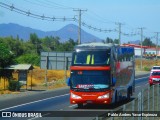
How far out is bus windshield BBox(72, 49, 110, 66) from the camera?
2572 cm

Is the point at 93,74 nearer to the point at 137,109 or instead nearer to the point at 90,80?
the point at 90,80

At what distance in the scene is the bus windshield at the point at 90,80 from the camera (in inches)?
997

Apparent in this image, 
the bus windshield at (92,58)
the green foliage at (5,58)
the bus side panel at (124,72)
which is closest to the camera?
the bus windshield at (92,58)

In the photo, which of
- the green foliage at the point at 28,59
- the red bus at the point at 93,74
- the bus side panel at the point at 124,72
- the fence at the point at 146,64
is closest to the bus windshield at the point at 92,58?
the red bus at the point at 93,74

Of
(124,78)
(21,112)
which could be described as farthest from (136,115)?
(124,78)

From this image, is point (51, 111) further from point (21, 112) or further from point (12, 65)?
point (12, 65)

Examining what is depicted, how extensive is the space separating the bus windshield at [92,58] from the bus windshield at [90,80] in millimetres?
496

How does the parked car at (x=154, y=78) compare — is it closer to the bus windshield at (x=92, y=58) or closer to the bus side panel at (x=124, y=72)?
the bus side panel at (x=124, y=72)

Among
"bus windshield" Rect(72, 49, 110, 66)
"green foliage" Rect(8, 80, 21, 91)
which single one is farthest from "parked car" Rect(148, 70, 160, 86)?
"bus windshield" Rect(72, 49, 110, 66)

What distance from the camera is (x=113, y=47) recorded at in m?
26.8

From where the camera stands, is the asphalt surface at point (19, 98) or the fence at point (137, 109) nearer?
the fence at point (137, 109)

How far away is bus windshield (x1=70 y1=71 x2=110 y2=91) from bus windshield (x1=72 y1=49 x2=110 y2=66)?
19.5 inches

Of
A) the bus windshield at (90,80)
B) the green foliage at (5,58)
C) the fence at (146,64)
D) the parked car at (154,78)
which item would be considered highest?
the green foliage at (5,58)

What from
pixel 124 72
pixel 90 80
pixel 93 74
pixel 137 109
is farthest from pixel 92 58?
pixel 137 109
